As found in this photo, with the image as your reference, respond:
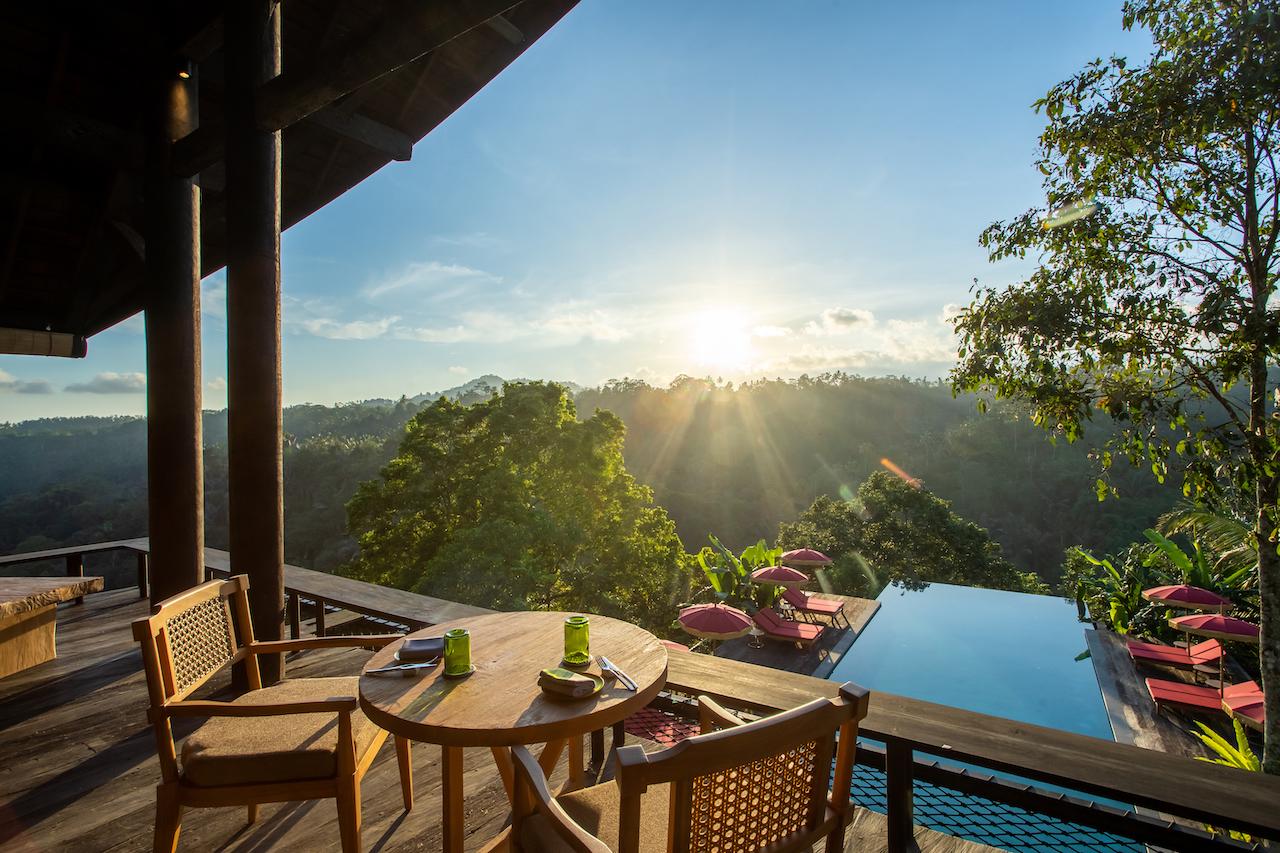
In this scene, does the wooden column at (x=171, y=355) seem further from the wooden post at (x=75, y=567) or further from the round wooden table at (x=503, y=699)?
the wooden post at (x=75, y=567)

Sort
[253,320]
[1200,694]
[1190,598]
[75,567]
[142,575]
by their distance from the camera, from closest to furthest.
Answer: [253,320], [75,567], [142,575], [1200,694], [1190,598]

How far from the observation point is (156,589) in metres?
3.43

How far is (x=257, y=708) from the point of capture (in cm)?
160

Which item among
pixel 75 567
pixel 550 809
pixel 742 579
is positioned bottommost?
pixel 742 579

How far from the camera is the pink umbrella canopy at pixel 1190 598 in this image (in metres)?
7.63

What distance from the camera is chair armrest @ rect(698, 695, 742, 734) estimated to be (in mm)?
1592

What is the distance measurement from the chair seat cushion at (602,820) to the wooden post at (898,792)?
2.11 feet

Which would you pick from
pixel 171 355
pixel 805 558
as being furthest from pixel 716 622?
pixel 171 355

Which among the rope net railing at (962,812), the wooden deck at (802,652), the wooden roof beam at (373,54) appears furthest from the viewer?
the wooden deck at (802,652)

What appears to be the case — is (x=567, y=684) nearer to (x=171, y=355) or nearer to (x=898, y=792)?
(x=898, y=792)

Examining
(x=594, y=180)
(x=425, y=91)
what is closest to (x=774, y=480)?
(x=594, y=180)

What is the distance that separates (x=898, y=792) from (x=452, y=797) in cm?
125

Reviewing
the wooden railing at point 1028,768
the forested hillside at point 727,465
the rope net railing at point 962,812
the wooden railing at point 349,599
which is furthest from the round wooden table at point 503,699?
the forested hillside at point 727,465

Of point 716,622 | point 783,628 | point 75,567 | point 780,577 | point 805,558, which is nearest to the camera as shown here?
point 75,567
